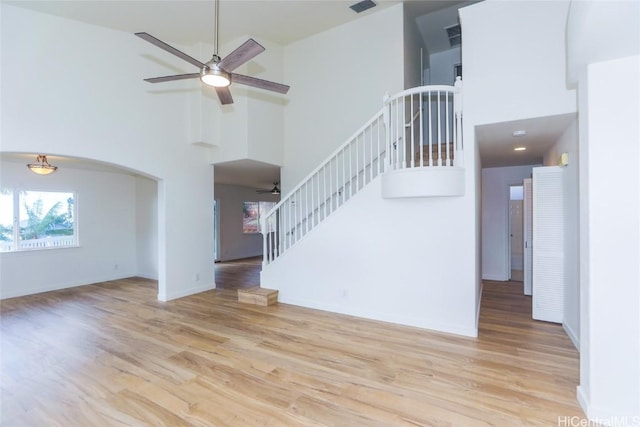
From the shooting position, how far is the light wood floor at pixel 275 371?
227 cm

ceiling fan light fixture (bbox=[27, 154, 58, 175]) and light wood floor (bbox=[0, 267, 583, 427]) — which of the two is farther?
ceiling fan light fixture (bbox=[27, 154, 58, 175])

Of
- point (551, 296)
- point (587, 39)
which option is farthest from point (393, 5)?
point (551, 296)

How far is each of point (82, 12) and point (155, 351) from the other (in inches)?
184

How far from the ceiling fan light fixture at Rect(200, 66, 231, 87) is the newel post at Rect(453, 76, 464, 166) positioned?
2.68m

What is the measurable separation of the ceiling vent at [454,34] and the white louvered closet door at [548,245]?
160 inches

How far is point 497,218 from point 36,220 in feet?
32.8

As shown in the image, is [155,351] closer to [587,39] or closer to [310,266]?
[310,266]

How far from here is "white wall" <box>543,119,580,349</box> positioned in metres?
3.43

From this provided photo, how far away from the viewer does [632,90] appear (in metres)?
2.08

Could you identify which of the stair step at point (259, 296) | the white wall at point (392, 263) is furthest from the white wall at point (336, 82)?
the stair step at point (259, 296)

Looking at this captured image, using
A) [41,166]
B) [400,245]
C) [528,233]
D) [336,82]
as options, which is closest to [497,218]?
[528,233]

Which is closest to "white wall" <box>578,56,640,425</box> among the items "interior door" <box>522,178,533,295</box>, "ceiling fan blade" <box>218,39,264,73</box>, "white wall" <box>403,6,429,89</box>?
"ceiling fan blade" <box>218,39,264,73</box>

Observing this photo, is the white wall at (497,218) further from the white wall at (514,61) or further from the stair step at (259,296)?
the stair step at (259,296)

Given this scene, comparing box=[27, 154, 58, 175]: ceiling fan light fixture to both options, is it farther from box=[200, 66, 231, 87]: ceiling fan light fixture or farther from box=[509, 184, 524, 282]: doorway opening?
box=[509, 184, 524, 282]: doorway opening
